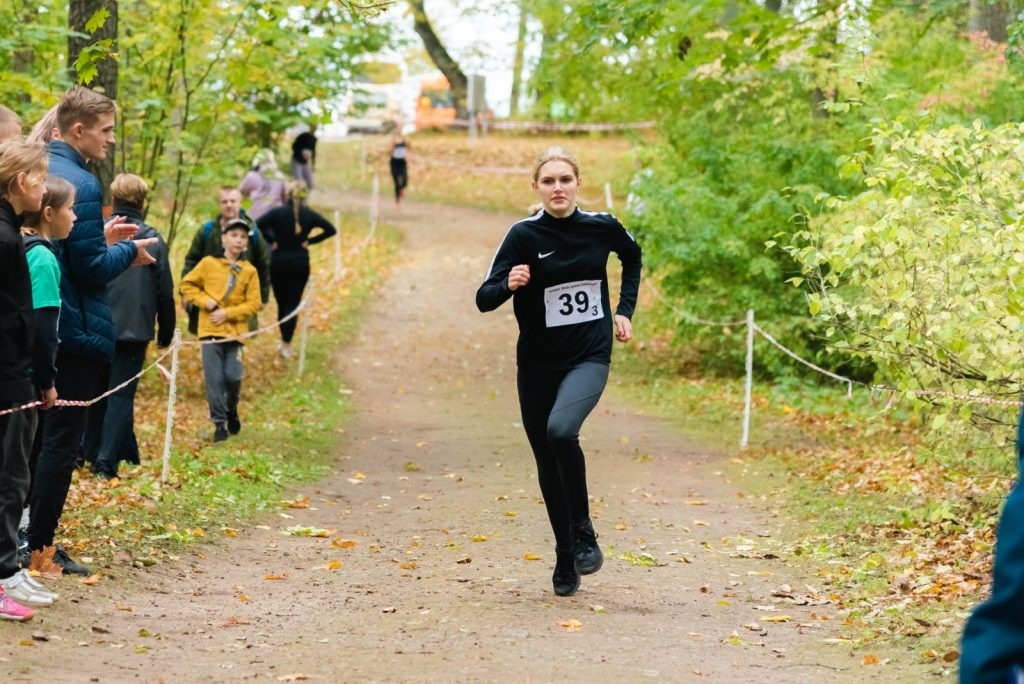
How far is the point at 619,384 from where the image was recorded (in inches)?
694

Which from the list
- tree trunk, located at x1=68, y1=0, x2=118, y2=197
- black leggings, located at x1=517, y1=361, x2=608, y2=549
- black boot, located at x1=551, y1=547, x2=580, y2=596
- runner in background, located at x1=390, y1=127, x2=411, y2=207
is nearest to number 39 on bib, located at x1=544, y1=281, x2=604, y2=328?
black leggings, located at x1=517, y1=361, x2=608, y2=549

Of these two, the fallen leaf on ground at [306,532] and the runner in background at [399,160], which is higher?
the runner in background at [399,160]

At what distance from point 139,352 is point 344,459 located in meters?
2.60

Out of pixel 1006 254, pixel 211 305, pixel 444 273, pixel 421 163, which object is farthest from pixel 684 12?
pixel 421 163

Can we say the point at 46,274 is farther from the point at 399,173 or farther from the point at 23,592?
the point at 399,173

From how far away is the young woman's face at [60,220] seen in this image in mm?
6629

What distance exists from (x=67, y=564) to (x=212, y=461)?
3.85 m

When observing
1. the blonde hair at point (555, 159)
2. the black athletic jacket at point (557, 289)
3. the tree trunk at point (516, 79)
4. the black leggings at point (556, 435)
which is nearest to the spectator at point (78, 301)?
the black athletic jacket at point (557, 289)

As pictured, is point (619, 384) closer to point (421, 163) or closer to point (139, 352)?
point (139, 352)

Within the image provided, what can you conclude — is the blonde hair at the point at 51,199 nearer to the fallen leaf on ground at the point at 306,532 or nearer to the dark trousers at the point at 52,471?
the dark trousers at the point at 52,471

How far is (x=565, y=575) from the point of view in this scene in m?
7.18

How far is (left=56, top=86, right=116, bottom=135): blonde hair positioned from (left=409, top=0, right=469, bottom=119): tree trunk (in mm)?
28304

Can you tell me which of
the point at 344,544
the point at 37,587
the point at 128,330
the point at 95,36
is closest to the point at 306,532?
the point at 344,544

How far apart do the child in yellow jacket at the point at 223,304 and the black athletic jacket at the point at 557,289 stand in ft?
18.1
